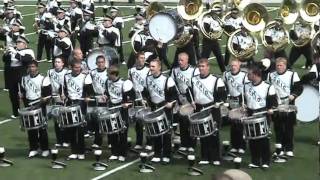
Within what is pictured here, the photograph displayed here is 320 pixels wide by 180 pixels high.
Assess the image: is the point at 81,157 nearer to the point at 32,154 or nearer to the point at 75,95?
the point at 32,154

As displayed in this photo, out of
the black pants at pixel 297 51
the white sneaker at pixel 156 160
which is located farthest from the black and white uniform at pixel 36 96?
the black pants at pixel 297 51

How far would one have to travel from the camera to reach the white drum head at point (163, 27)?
49.8 ft

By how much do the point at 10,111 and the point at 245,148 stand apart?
5909 millimetres

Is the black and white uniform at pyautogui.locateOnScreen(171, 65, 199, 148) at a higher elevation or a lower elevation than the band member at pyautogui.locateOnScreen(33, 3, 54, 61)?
lower

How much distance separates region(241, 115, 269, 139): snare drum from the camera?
11.2m

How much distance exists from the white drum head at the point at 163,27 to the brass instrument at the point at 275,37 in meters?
1.84

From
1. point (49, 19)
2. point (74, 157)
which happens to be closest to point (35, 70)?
point (74, 157)

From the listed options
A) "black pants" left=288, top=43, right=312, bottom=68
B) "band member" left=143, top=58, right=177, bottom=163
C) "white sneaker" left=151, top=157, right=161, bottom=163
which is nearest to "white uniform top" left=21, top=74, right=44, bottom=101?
"band member" left=143, top=58, right=177, bottom=163

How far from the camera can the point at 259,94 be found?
38.0 feet

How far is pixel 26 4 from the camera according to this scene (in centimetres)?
3831

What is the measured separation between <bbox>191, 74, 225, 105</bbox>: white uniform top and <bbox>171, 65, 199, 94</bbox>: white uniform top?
0.61 m

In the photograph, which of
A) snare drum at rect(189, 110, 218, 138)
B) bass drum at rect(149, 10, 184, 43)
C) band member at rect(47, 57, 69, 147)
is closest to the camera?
snare drum at rect(189, 110, 218, 138)

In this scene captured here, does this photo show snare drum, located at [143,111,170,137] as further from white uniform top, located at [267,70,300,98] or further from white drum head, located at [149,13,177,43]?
white drum head, located at [149,13,177,43]

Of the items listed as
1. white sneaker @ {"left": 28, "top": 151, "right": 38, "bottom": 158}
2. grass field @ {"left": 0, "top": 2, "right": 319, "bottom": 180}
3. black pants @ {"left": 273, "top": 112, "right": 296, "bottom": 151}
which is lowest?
grass field @ {"left": 0, "top": 2, "right": 319, "bottom": 180}
